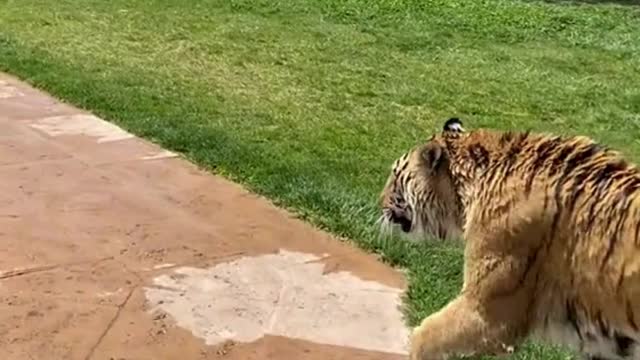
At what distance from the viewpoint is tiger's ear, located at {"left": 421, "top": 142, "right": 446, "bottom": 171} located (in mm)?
4133

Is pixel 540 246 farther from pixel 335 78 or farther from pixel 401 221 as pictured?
pixel 335 78

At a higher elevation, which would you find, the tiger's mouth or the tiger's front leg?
the tiger's mouth

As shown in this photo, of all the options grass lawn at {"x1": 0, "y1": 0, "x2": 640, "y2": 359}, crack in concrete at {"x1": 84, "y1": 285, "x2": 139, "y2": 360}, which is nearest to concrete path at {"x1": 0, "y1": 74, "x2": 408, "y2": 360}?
crack in concrete at {"x1": 84, "y1": 285, "x2": 139, "y2": 360}

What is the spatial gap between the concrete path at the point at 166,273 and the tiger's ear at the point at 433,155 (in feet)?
3.18

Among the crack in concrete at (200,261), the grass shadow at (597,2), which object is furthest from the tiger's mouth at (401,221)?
the grass shadow at (597,2)

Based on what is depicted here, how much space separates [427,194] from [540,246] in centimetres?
58

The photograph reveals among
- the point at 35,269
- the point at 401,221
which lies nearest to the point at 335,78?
the point at 35,269

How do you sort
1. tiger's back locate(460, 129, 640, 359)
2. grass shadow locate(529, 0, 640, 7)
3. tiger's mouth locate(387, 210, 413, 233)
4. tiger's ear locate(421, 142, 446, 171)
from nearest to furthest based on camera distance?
tiger's back locate(460, 129, 640, 359) → tiger's ear locate(421, 142, 446, 171) → tiger's mouth locate(387, 210, 413, 233) → grass shadow locate(529, 0, 640, 7)

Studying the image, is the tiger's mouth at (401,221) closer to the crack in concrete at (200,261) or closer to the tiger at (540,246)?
the tiger at (540,246)

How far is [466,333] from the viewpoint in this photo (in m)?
3.89

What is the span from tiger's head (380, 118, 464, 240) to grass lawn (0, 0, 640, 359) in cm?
79

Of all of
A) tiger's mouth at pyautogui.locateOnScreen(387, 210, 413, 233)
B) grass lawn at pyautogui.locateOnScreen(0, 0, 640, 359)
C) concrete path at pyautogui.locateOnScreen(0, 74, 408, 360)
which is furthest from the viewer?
grass lawn at pyautogui.locateOnScreen(0, 0, 640, 359)

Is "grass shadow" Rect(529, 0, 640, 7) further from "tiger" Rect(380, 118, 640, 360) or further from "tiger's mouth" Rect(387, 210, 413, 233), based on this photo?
"tiger" Rect(380, 118, 640, 360)

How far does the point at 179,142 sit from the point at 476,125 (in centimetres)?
243
